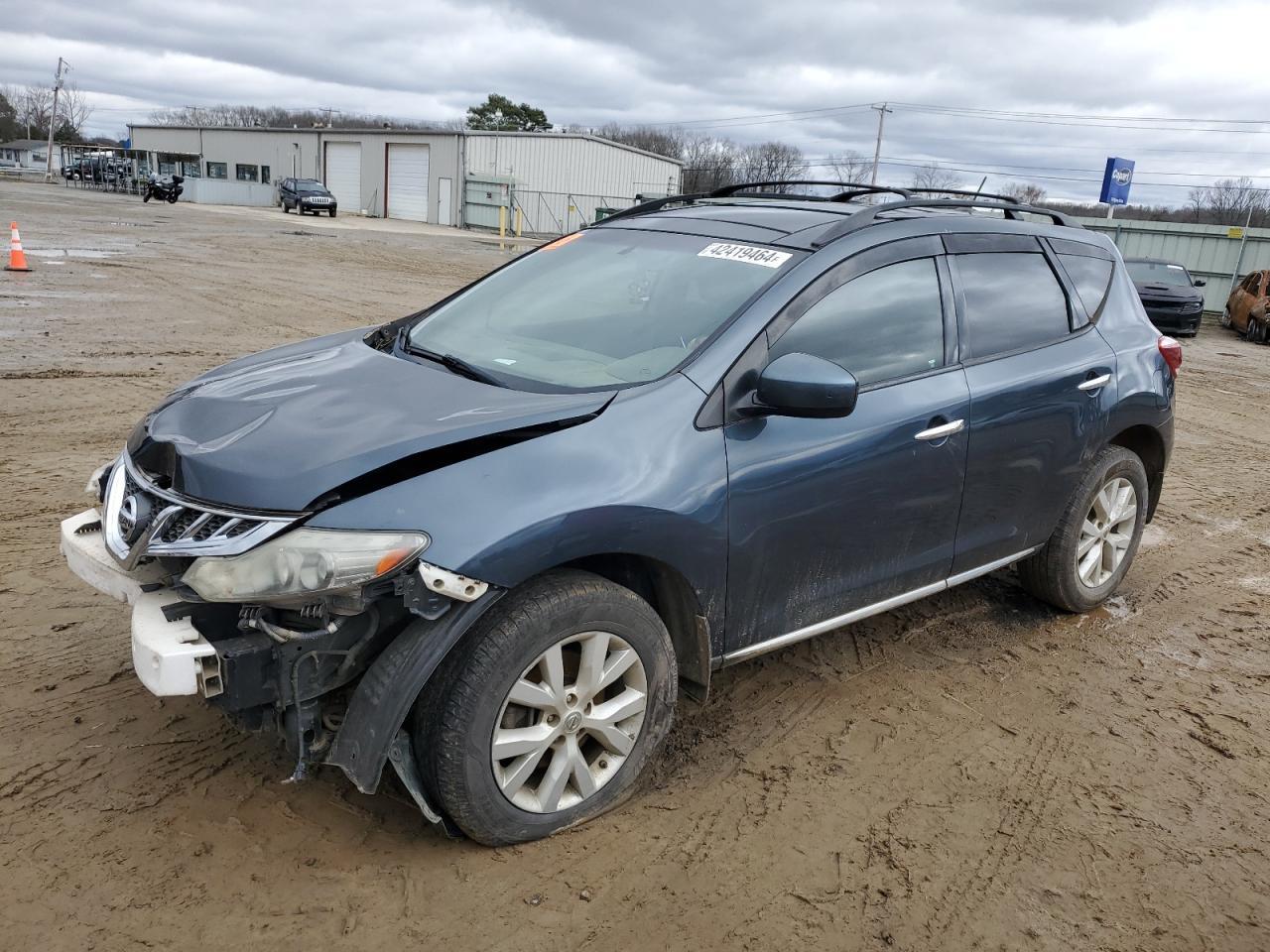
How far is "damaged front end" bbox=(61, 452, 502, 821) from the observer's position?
7.88 ft

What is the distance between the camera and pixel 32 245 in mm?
19297

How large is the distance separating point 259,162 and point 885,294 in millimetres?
60078

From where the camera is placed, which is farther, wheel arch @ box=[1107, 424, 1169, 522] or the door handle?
wheel arch @ box=[1107, 424, 1169, 522]

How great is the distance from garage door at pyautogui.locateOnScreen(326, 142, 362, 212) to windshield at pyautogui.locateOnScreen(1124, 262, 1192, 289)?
39.3 metres

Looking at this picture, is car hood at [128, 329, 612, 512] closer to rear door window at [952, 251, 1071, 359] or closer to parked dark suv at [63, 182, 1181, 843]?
parked dark suv at [63, 182, 1181, 843]

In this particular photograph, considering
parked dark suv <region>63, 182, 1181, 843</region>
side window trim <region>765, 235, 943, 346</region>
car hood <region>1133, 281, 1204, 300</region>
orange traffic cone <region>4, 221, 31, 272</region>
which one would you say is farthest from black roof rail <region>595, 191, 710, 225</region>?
car hood <region>1133, 281, 1204, 300</region>

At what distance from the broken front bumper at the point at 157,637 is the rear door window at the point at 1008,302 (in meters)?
2.89

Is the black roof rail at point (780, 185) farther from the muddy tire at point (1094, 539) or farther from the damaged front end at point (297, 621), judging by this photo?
the damaged front end at point (297, 621)

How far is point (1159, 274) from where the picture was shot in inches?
809

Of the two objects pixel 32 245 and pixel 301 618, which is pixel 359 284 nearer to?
pixel 32 245

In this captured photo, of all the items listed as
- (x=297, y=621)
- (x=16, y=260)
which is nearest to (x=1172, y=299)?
(x=16, y=260)

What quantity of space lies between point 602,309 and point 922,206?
4.69 feet

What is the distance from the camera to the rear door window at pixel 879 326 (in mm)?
3340

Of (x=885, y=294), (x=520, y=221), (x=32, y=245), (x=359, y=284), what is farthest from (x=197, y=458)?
A: (x=520, y=221)
